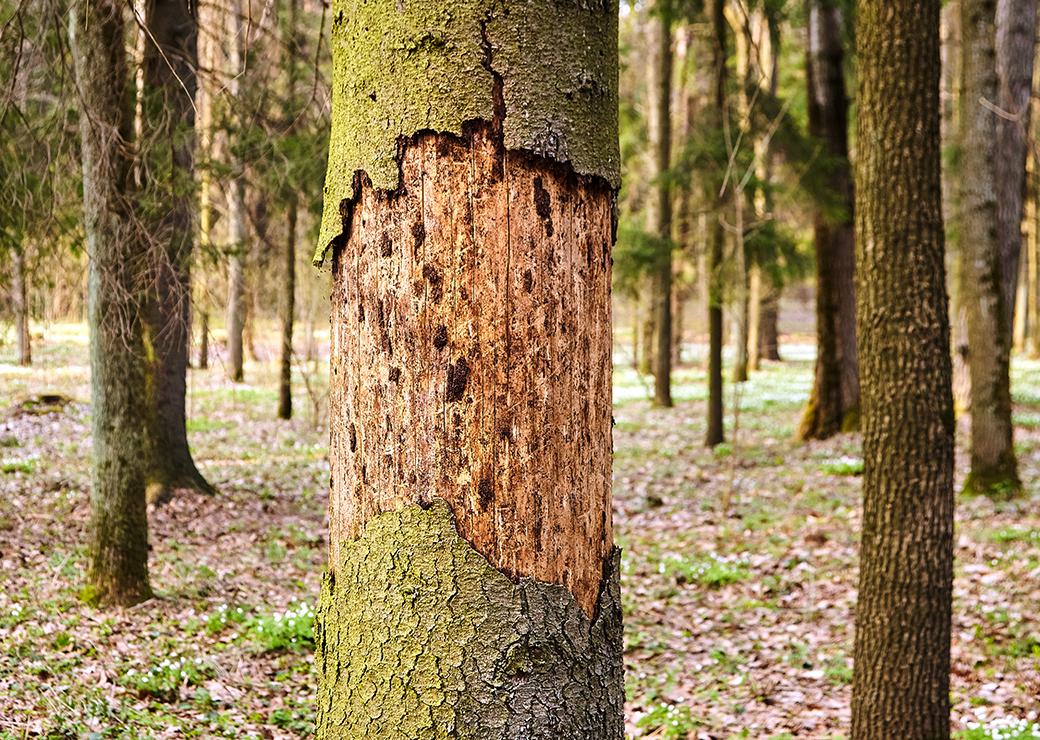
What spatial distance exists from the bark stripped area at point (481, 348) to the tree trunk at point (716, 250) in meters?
11.3

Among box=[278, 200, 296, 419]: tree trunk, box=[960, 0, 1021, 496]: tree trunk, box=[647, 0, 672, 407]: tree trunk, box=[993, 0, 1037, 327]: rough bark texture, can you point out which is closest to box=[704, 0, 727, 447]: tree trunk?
box=[647, 0, 672, 407]: tree trunk

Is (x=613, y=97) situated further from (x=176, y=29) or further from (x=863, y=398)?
(x=176, y=29)

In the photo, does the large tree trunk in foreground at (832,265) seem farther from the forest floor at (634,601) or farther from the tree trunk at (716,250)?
the tree trunk at (716,250)

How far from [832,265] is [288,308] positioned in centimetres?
848

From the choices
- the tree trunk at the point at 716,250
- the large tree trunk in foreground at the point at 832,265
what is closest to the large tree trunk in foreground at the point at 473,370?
the tree trunk at the point at 716,250

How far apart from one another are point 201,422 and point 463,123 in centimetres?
1490

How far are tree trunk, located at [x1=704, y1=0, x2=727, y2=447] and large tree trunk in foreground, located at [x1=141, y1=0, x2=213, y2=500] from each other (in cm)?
704

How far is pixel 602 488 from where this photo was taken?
207 centimetres

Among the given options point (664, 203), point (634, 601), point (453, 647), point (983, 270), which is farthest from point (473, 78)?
point (664, 203)

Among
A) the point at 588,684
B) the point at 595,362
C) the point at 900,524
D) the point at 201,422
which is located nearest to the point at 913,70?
the point at 900,524

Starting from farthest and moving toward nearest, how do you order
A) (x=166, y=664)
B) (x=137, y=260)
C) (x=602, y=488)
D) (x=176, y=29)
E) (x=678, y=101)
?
(x=678, y=101)
(x=176, y=29)
(x=137, y=260)
(x=166, y=664)
(x=602, y=488)

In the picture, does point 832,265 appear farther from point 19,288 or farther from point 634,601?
point 19,288

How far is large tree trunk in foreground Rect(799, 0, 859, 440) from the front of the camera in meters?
14.0

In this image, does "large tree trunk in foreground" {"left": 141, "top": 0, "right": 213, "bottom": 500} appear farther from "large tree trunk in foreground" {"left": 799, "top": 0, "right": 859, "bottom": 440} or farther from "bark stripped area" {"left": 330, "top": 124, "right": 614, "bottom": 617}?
"large tree trunk in foreground" {"left": 799, "top": 0, "right": 859, "bottom": 440}
